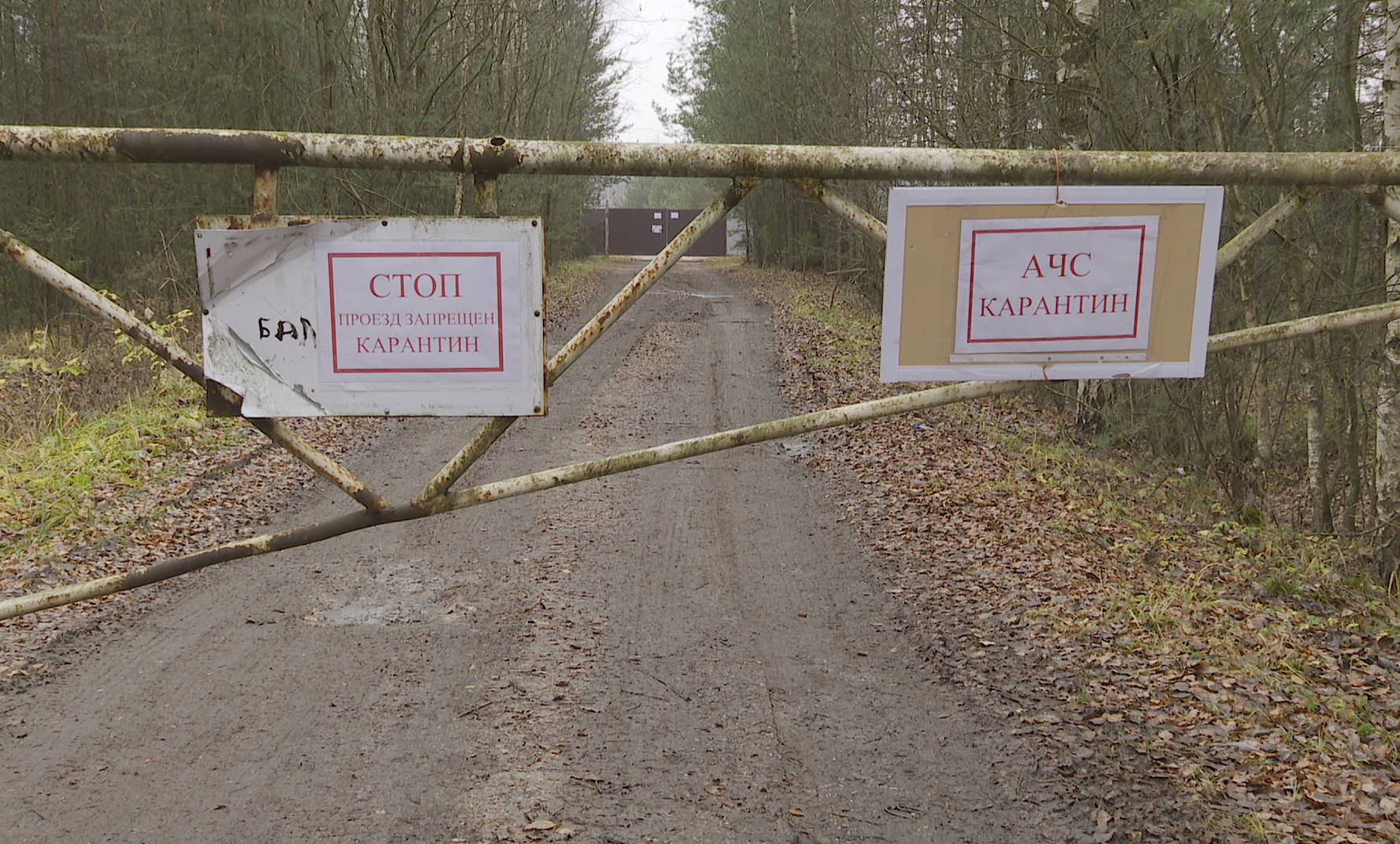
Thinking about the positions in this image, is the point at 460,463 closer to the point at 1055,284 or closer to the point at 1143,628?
the point at 1055,284

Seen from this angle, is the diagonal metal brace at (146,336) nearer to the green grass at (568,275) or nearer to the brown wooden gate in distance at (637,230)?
the green grass at (568,275)

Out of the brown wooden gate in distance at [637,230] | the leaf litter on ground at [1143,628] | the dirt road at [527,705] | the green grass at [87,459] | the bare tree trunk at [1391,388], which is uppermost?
the brown wooden gate in distance at [637,230]

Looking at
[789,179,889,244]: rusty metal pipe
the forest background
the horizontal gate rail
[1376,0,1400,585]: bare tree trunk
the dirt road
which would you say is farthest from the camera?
the forest background

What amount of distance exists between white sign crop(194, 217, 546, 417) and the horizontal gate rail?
17 centimetres

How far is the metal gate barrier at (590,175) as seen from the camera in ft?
7.92

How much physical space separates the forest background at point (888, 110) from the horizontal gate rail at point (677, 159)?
5488 mm

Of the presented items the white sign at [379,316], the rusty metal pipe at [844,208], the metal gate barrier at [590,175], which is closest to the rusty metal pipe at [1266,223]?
the metal gate barrier at [590,175]

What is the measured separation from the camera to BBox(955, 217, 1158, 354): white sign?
2650 millimetres

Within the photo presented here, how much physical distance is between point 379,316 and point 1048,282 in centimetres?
183

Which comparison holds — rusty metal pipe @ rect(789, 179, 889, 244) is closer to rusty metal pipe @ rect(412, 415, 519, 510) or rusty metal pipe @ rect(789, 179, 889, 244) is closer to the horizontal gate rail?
the horizontal gate rail

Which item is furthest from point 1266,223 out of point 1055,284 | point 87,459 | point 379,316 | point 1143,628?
point 87,459

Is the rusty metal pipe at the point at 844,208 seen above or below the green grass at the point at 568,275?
above

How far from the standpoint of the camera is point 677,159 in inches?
101

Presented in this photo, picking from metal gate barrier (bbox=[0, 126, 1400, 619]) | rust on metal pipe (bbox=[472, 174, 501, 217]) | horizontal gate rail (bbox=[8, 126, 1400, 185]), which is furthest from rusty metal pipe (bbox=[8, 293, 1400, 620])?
rust on metal pipe (bbox=[472, 174, 501, 217])
